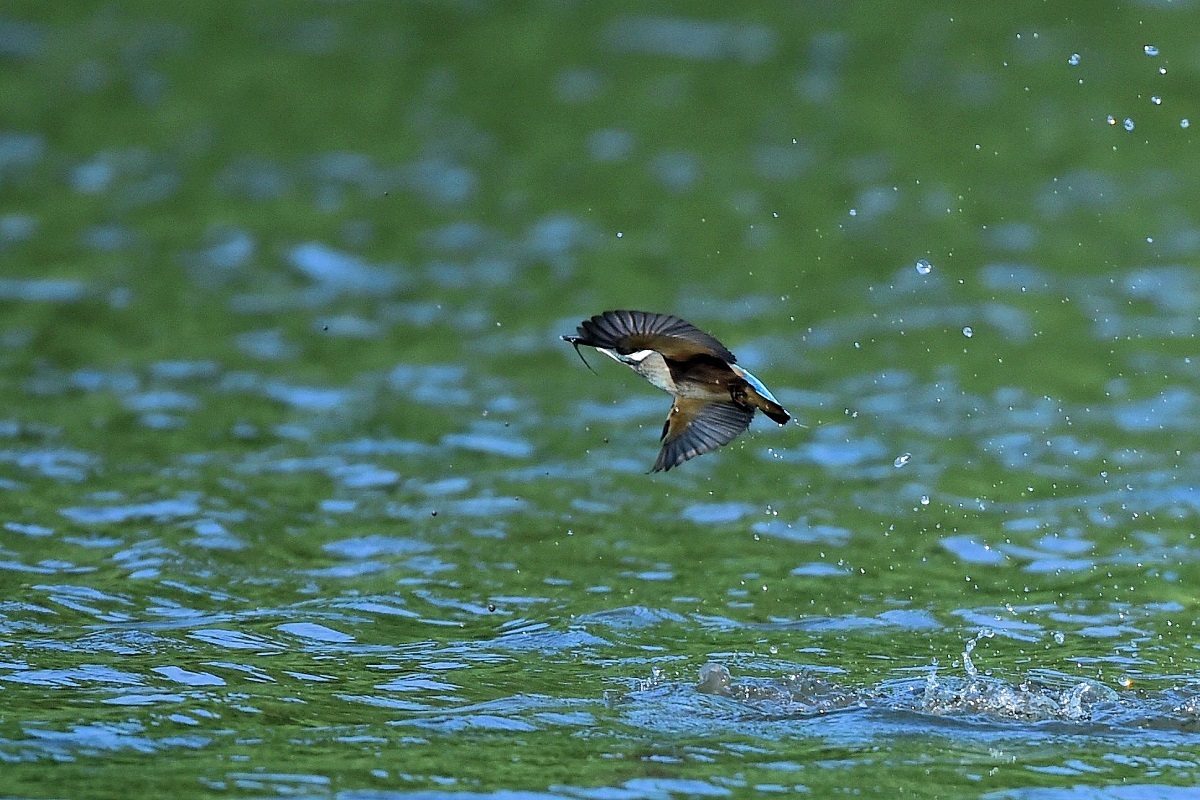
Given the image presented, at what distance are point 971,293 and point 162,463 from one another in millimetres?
5543

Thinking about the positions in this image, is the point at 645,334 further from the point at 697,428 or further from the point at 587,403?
the point at 587,403

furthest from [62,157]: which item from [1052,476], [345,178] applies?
[1052,476]

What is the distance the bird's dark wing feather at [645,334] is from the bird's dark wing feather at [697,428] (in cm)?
18

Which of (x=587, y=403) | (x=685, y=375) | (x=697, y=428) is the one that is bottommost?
(x=697, y=428)

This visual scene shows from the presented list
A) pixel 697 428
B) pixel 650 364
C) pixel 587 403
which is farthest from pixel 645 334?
pixel 587 403

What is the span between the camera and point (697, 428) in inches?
243

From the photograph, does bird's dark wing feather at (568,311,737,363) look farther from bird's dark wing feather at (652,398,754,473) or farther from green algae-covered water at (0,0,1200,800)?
green algae-covered water at (0,0,1200,800)

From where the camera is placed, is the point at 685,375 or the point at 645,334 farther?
the point at 685,375

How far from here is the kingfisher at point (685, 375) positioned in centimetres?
609

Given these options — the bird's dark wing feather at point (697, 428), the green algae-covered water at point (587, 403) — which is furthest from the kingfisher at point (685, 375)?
the green algae-covered water at point (587, 403)

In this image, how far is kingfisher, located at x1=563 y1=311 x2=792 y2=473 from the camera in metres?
6.09

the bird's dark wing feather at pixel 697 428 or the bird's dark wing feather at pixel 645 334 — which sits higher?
the bird's dark wing feather at pixel 645 334

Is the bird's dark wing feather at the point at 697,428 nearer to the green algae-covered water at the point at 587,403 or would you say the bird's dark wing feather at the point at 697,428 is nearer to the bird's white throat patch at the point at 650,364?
the bird's white throat patch at the point at 650,364

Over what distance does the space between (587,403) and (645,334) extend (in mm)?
4815
